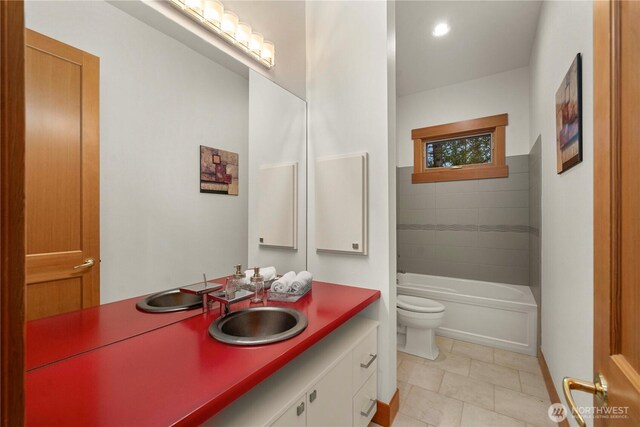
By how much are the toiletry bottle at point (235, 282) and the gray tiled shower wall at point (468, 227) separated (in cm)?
286

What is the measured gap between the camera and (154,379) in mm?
802

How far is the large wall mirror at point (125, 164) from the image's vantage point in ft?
2.81

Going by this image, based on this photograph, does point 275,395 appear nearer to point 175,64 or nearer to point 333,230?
point 333,230

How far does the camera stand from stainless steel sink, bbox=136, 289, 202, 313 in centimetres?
115

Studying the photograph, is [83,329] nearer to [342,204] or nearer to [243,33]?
[342,204]

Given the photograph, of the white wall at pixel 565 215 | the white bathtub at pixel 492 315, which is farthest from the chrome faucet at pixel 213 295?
the white bathtub at pixel 492 315

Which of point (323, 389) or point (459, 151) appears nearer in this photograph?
point (323, 389)

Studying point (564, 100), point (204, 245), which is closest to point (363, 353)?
point (204, 245)

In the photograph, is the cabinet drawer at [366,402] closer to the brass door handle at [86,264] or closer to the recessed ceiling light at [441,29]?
the brass door handle at [86,264]

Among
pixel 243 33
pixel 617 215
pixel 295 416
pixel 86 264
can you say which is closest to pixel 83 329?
pixel 86 264

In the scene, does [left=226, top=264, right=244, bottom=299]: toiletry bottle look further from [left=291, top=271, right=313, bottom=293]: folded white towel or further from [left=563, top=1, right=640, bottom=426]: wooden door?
[left=563, top=1, right=640, bottom=426]: wooden door

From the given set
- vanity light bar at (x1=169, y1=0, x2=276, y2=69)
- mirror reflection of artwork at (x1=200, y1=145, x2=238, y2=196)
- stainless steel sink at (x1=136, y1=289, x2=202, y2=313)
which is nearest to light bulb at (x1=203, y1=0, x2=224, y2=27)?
vanity light bar at (x1=169, y1=0, x2=276, y2=69)

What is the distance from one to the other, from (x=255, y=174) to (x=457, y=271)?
2.94 meters

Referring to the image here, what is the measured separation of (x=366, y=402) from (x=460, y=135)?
3227mm
